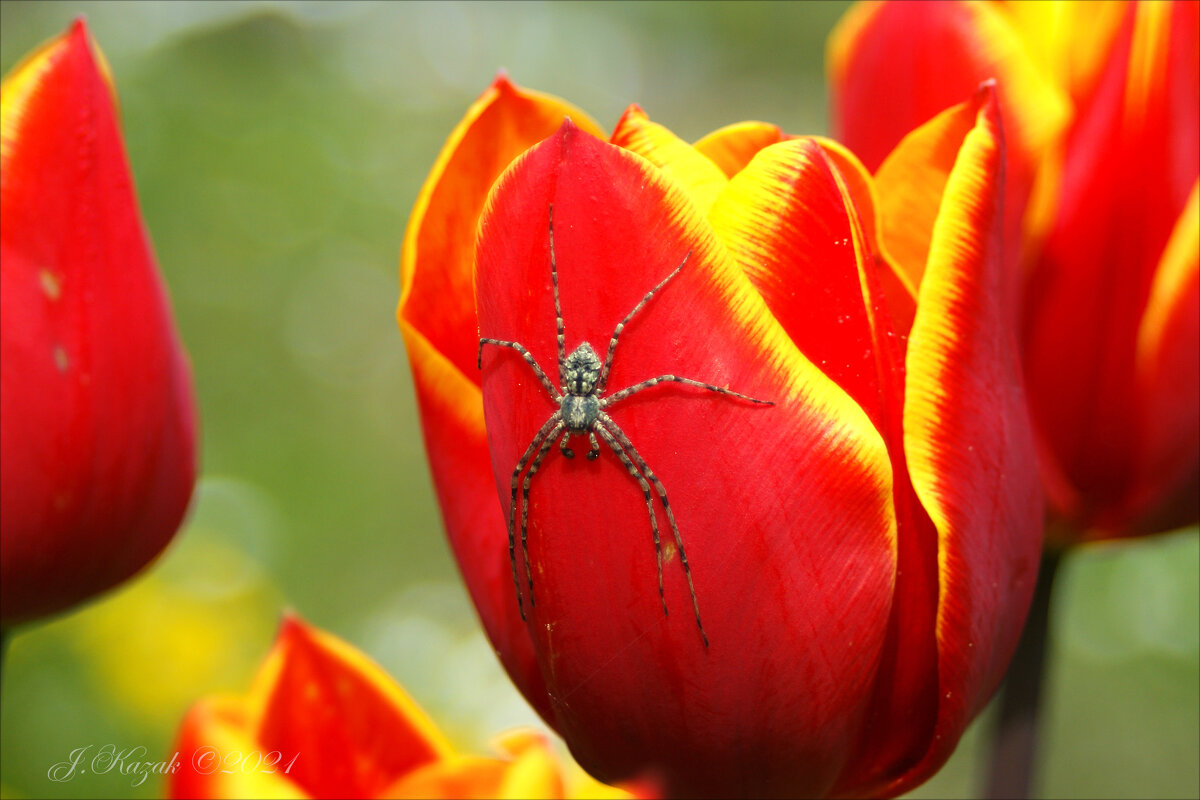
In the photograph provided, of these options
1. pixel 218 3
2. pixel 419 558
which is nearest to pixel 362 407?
pixel 419 558

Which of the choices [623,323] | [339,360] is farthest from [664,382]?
[339,360]

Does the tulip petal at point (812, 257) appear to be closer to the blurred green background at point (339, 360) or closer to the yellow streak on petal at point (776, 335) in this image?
the yellow streak on petal at point (776, 335)

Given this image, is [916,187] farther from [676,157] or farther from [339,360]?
[339,360]

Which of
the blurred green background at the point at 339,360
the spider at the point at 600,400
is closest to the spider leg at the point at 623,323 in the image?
the spider at the point at 600,400

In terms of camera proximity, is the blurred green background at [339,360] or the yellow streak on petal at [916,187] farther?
the blurred green background at [339,360]

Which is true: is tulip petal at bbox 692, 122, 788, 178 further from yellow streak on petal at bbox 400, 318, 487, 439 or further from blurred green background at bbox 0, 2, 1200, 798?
blurred green background at bbox 0, 2, 1200, 798

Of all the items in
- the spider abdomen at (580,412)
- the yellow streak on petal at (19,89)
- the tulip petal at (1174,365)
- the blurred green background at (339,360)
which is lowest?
the blurred green background at (339,360)

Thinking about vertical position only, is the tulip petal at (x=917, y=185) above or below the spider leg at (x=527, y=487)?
above

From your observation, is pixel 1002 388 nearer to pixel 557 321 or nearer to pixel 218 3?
pixel 557 321

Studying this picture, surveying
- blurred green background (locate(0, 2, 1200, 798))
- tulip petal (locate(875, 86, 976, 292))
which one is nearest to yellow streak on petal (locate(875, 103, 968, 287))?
tulip petal (locate(875, 86, 976, 292))
